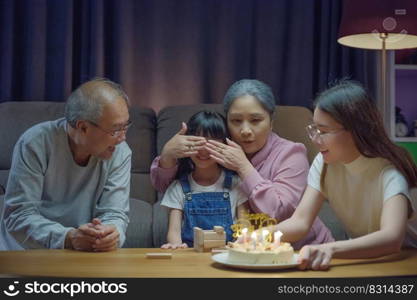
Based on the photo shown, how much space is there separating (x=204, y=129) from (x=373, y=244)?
0.89 meters

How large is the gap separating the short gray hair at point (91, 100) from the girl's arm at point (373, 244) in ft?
2.72

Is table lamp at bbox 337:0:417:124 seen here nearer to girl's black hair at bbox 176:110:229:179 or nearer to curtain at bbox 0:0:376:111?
curtain at bbox 0:0:376:111

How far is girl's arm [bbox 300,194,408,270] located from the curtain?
7.57 feet

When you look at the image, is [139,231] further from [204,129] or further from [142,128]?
[142,128]

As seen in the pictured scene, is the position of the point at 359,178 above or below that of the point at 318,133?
below

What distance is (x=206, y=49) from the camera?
3695mm

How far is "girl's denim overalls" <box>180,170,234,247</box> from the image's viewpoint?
78.4 inches

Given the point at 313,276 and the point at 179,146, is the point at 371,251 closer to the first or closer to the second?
the point at 313,276

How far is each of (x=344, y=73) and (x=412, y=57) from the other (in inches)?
21.1

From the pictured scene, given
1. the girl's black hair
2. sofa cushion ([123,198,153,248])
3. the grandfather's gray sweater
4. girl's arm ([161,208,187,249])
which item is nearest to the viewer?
the grandfather's gray sweater

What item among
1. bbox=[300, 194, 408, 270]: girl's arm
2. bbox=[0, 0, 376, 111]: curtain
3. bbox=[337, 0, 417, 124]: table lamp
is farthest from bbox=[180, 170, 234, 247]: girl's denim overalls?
bbox=[0, 0, 376, 111]: curtain

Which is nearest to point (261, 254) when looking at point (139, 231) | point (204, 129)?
point (204, 129)

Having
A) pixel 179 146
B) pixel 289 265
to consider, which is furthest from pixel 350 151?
pixel 179 146

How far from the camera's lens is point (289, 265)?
1.25m
